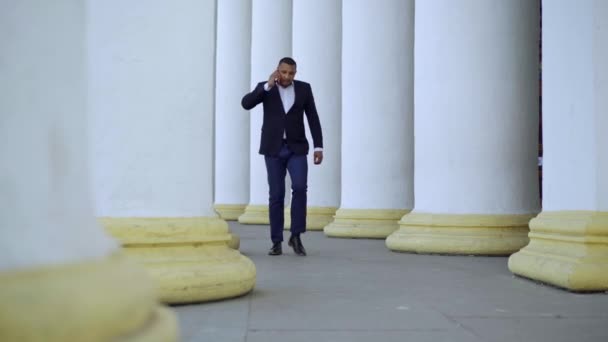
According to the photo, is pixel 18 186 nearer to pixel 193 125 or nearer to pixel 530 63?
pixel 193 125

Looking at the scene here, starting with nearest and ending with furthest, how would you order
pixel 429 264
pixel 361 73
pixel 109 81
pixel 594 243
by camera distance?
pixel 109 81 < pixel 594 243 < pixel 429 264 < pixel 361 73

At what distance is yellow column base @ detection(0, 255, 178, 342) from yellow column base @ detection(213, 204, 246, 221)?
148 ft

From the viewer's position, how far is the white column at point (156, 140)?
420 inches

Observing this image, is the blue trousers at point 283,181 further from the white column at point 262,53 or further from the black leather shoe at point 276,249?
the white column at point 262,53

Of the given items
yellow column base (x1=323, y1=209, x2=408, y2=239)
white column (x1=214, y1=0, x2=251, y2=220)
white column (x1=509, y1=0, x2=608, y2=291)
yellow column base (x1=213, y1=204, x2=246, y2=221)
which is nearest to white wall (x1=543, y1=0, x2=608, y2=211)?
white column (x1=509, y1=0, x2=608, y2=291)

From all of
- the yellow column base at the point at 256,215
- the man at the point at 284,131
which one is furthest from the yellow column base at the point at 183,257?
the yellow column base at the point at 256,215

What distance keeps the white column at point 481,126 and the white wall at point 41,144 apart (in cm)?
1637

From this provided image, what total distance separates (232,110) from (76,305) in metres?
49.2

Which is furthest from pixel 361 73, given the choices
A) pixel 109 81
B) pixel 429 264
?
pixel 109 81

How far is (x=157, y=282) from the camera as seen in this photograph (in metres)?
10.3

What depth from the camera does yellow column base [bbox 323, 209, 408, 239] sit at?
2680cm

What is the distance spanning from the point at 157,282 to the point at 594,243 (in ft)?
25.3

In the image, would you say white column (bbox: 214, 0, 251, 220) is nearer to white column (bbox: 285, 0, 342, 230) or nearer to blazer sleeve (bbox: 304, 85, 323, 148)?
white column (bbox: 285, 0, 342, 230)

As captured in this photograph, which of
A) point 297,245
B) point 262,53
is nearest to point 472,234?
point 297,245
